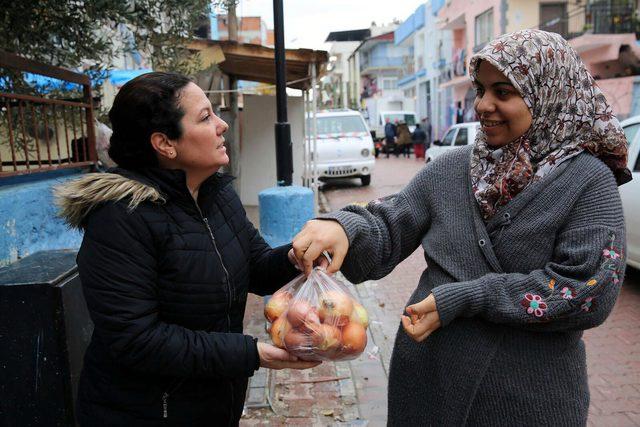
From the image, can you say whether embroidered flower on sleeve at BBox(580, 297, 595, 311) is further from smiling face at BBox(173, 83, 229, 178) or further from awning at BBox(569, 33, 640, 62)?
awning at BBox(569, 33, 640, 62)

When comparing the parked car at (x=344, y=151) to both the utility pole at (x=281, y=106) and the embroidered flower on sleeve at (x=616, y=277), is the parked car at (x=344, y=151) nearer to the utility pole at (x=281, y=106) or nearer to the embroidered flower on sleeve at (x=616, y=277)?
the utility pole at (x=281, y=106)

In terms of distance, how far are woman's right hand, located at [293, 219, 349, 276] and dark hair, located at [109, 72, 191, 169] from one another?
52cm

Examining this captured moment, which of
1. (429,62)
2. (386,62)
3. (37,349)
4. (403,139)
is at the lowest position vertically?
(37,349)

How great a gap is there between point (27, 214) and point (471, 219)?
267cm

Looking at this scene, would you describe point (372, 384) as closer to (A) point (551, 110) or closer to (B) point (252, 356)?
(B) point (252, 356)

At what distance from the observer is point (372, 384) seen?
3.98 m

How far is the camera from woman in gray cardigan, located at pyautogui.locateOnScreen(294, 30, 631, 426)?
60.2 inches

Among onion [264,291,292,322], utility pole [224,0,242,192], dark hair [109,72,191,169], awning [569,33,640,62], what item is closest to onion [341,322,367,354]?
onion [264,291,292,322]

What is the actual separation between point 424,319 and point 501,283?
9.5 inches

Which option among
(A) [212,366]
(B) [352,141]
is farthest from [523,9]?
(A) [212,366]

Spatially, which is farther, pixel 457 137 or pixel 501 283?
pixel 457 137

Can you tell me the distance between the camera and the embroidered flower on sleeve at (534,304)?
1.51 meters

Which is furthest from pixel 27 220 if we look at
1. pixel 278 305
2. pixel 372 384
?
pixel 372 384

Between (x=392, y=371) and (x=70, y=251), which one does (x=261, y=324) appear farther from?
(x=392, y=371)
